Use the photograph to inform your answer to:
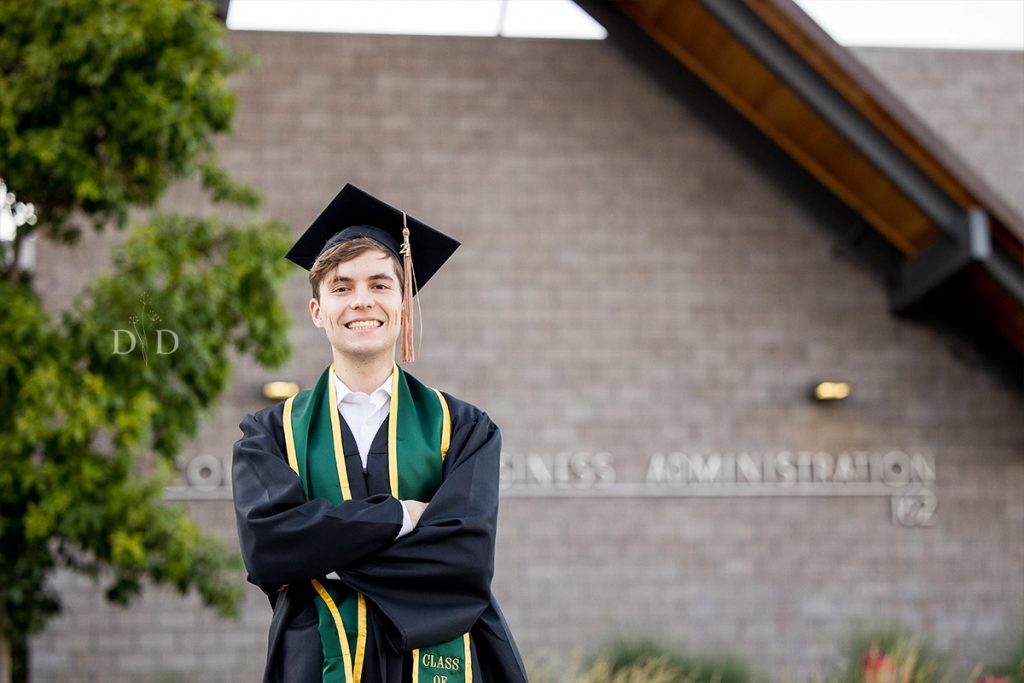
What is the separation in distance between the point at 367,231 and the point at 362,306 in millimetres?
182

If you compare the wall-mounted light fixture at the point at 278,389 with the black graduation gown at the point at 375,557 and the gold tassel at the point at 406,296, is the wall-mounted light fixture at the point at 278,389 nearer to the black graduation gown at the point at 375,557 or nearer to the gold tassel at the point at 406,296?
the gold tassel at the point at 406,296

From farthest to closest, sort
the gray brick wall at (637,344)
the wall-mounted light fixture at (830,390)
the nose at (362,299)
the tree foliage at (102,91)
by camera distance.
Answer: the wall-mounted light fixture at (830,390), the gray brick wall at (637,344), the tree foliage at (102,91), the nose at (362,299)

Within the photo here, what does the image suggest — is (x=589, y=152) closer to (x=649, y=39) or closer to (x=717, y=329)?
(x=649, y=39)

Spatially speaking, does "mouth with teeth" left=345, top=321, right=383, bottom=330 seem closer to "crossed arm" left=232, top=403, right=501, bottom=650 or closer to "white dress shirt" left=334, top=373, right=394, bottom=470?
"white dress shirt" left=334, top=373, right=394, bottom=470

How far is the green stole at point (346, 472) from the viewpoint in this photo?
2.25 meters

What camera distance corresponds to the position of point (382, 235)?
8.21ft

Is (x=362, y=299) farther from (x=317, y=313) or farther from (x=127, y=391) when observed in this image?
(x=127, y=391)

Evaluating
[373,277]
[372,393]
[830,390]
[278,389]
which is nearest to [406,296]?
[373,277]

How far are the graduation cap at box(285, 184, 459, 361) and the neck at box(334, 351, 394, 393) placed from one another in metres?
0.06

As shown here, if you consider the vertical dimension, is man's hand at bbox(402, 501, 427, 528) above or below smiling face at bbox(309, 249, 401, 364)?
below

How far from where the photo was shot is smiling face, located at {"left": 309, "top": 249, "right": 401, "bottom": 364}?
2414mm

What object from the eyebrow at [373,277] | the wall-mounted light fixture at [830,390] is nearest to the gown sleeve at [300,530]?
the eyebrow at [373,277]

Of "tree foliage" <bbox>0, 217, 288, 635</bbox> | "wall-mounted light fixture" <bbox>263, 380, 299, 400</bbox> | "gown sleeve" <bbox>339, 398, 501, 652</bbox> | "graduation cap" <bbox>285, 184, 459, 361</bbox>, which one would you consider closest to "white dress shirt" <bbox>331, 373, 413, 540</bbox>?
"graduation cap" <bbox>285, 184, 459, 361</bbox>

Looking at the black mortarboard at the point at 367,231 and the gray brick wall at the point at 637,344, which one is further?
the gray brick wall at the point at 637,344
